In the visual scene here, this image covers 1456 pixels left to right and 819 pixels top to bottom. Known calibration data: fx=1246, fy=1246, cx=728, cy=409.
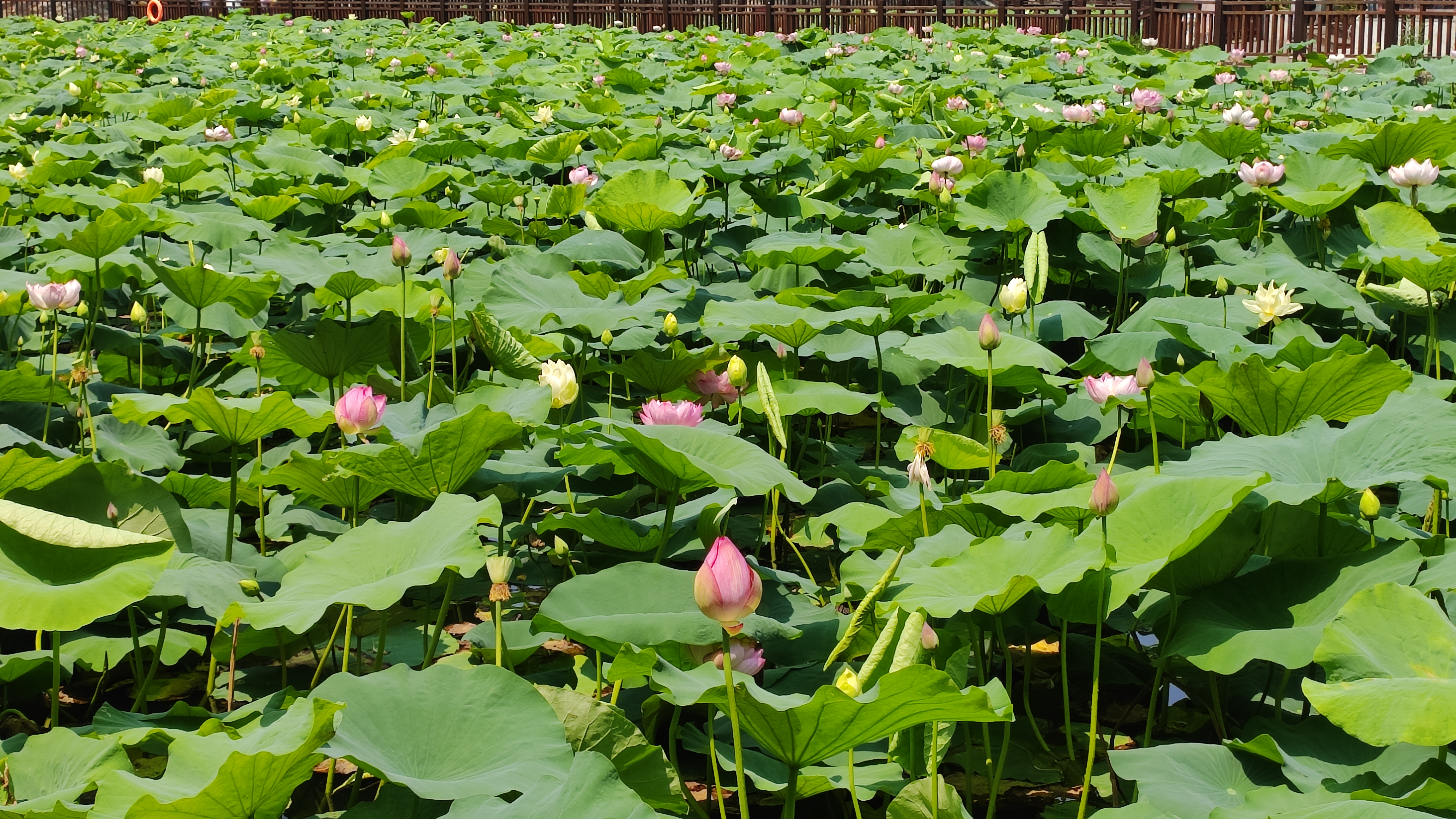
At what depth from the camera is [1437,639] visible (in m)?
1.19

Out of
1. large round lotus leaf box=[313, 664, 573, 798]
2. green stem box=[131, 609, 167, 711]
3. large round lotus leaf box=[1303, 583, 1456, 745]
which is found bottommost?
green stem box=[131, 609, 167, 711]

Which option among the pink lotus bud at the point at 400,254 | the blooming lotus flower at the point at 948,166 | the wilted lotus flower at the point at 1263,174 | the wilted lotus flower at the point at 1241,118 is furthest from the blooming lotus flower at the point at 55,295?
the wilted lotus flower at the point at 1241,118

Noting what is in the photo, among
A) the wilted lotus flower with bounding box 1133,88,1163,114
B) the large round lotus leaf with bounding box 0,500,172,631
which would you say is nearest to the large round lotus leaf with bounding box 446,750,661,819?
the large round lotus leaf with bounding box 0,500,172,631

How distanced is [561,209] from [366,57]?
6.64 meters

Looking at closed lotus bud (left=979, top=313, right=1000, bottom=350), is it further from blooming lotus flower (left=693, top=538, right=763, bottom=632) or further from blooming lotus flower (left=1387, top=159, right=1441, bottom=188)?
blooming lotus flower (left=1387, top=159, right=1441, bottom=188)

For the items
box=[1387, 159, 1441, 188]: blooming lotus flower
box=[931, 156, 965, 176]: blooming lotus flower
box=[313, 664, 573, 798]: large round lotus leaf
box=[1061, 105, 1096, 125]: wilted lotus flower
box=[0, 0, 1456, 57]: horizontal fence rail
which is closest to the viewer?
box=[313, 664, 573, 798]: large round lotus leaf

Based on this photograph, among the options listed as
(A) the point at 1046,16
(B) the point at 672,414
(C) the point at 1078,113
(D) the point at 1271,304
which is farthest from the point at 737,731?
(A) the point at 1046,16

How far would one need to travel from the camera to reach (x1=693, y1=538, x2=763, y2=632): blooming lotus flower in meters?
1.06

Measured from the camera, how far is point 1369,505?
4.84 feet

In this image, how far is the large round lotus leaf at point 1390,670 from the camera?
3.60 ft

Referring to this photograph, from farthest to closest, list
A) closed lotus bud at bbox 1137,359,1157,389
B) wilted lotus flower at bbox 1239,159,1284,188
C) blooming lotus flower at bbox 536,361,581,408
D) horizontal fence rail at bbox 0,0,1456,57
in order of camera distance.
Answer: horizontal fence rail at bbox 0,0,1456,57 < wilted lotus flower at bbox 1239,159,1284,188 < blooming lotus flower at bbox 536,361,581,408 < closed lotus bud at bbox 1137,359,1157,389

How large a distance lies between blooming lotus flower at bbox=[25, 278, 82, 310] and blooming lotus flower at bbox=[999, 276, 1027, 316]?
175cm

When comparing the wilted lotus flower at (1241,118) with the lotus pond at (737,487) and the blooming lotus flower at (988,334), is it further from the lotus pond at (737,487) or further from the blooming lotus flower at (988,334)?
the blooming lotus flower at (988,334)

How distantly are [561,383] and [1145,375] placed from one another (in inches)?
34.3
